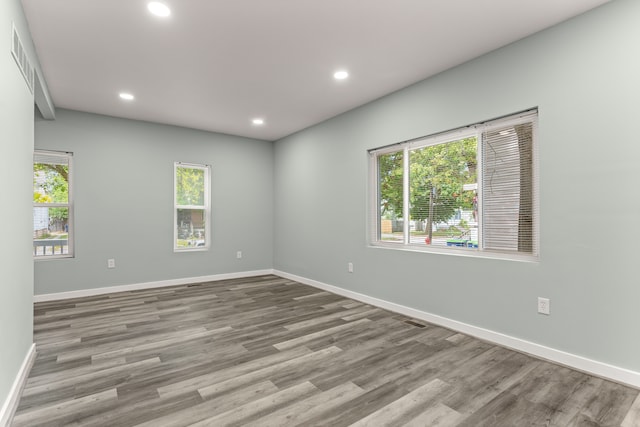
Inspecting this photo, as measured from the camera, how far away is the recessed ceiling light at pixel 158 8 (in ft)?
7.64

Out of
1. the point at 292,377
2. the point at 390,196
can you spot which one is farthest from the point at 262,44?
the point at 292,377

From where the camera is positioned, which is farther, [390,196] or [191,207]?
[191,207]

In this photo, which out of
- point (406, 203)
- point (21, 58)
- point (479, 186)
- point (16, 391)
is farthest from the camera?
point (406, 203)

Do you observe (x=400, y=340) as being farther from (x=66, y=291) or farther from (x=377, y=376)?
(x=66, y=291)

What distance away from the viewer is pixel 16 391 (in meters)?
1.98

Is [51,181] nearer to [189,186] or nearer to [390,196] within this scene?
[189,186]

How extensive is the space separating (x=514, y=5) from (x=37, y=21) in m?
3.64

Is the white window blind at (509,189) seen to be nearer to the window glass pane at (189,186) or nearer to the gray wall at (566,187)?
the gray wall at (566,187)

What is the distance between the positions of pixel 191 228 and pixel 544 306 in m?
5.04

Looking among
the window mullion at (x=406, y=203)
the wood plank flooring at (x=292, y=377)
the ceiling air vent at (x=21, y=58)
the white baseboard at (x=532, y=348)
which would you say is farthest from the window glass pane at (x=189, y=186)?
the window mullion at (x=406, y=203)

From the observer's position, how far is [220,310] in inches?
155

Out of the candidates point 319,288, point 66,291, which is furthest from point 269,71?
point 66,291

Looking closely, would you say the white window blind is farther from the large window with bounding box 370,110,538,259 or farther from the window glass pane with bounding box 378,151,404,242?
the window glass pane with bounding box 378,151,404,242

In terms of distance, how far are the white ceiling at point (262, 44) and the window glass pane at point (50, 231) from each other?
1.52 metres
